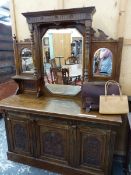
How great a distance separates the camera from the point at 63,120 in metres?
1.68

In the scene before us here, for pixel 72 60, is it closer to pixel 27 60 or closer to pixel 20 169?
pixel 27 60

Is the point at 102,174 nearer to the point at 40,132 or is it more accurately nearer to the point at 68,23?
the point at 40,132

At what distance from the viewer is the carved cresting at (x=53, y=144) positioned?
70.3 inches

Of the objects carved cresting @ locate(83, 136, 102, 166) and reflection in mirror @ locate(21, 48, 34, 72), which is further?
reflection in mirror @ locate(21, 48, 34, 72)

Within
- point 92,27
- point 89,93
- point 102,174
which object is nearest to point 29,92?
point 89,93

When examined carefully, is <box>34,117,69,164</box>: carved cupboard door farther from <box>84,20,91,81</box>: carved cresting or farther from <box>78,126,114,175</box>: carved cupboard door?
<box>84,20,91,81</box>: carved cresting

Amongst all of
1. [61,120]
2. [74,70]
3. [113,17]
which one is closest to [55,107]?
[61,120]

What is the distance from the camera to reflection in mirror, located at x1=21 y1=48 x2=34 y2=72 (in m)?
2.05

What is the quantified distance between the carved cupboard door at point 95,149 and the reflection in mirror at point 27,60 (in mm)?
1011

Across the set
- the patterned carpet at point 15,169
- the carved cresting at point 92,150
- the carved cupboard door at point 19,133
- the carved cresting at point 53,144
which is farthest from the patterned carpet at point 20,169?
the carved cresting at point 92,150

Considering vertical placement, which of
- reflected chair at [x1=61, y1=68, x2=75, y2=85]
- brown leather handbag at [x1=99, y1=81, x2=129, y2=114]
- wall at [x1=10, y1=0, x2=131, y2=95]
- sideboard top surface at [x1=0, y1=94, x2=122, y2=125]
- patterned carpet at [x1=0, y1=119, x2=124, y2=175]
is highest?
wall at [x1=10, y1=0, x2=131, y2=95]

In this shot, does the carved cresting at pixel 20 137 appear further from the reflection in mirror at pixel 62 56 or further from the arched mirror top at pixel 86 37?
the arched mirror top at pixel 86 37

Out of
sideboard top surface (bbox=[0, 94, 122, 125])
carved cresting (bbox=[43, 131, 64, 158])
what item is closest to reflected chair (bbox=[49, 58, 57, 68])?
sideboard top surface (bbox=[0, 94, 122, 125])

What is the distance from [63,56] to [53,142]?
1002 mm
